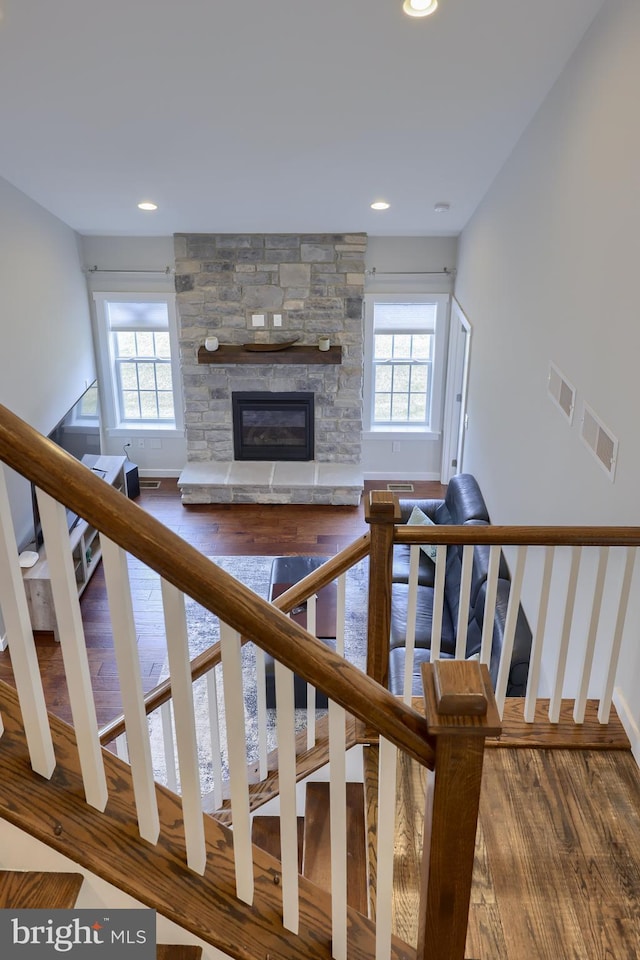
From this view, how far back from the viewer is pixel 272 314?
7.57m

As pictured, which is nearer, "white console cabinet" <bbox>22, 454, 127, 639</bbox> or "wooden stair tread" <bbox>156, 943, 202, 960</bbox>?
"wooden stair tread" <bbox>156, 943, 202, 960</bbox>

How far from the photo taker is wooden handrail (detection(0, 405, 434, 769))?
99cm

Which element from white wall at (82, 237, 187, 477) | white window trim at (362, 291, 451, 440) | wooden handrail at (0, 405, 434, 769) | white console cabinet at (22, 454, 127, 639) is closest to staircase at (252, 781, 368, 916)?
wooden handrail at (0, 405, 434, 769)

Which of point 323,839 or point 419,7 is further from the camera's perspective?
point 419,7

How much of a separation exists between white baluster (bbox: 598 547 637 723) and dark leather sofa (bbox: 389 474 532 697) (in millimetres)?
1107

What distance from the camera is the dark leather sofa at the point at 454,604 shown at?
388 centimetres

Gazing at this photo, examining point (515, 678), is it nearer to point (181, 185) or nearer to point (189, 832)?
point (189, 832)

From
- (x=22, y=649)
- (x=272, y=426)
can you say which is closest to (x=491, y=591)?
(x=22, y=649)

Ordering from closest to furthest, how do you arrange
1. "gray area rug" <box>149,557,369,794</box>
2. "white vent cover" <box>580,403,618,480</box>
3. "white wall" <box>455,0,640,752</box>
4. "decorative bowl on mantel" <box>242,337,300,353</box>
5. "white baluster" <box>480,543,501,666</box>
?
1. "white baluster" <box>480,543,501,666</box>
2. "white wall" <box>455,0,640,752</box>
3. "white vent cover" <box>580,403,618,480</box>
4. "gray area rug" <box>149,557,369,794</box>
5. "decorative bowl on mantel" <box>242,337,300,353</box>

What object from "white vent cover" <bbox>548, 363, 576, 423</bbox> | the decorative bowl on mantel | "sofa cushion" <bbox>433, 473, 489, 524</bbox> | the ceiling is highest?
the ceiling

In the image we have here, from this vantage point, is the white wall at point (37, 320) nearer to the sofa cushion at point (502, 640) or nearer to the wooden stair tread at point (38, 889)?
the sofa cushion at point (502, 640)

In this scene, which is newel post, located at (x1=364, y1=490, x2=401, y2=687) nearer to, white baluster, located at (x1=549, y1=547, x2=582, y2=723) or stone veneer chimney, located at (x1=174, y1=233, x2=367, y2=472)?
white baluster, located at (x1=549, y1=547, x2=582, y2=723)

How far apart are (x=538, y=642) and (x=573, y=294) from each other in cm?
172

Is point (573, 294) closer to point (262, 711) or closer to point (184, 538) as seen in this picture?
point (262, 711)
